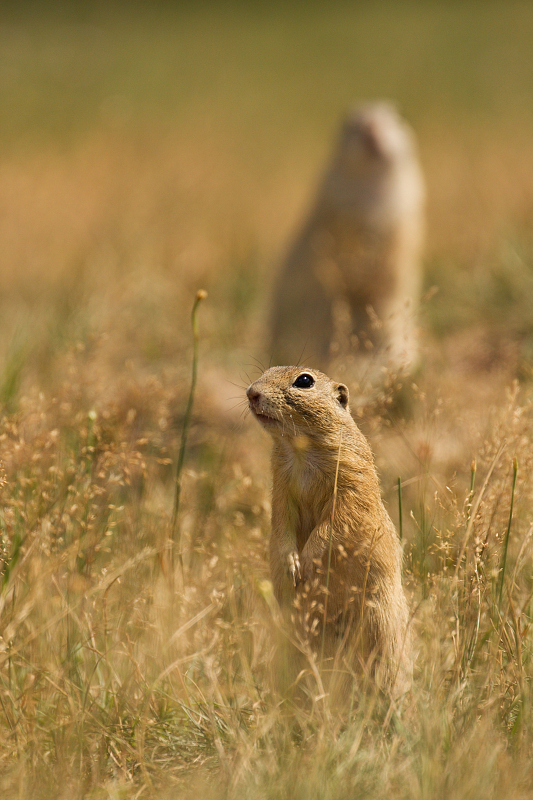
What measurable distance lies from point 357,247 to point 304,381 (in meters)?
3.92

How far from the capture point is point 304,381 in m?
2.21

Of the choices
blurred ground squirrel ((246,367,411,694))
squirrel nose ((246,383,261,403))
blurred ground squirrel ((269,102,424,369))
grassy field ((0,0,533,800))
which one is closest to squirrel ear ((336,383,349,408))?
blurred ground squirrel ((246,367,411,694))

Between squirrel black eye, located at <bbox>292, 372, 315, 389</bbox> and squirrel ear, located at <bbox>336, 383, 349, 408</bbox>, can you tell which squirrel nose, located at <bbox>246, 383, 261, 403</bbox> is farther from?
squirrel ear, located at <bbox>336, 383, 349, 408</bbox>

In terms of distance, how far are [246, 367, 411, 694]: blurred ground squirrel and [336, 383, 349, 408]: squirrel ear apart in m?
0.01

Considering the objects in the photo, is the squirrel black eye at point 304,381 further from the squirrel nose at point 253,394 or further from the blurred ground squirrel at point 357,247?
the blurred ground squirrel at point 357,247

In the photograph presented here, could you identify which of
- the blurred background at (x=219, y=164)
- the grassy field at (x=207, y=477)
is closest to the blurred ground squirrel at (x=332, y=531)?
the grassy field at (x=207, y=477)

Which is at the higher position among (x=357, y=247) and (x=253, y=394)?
(x=357, y=247)

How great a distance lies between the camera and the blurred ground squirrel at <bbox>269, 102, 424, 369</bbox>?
18.8 ft

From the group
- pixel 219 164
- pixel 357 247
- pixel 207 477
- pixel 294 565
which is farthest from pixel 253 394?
pixel 219 164

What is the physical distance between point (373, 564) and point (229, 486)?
1261mm

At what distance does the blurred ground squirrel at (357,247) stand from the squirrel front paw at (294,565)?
326cm

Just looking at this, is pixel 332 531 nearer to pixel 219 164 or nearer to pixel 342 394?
pixel 342 394

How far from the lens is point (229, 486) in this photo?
11.0 ft

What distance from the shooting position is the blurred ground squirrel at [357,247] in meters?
5.72
